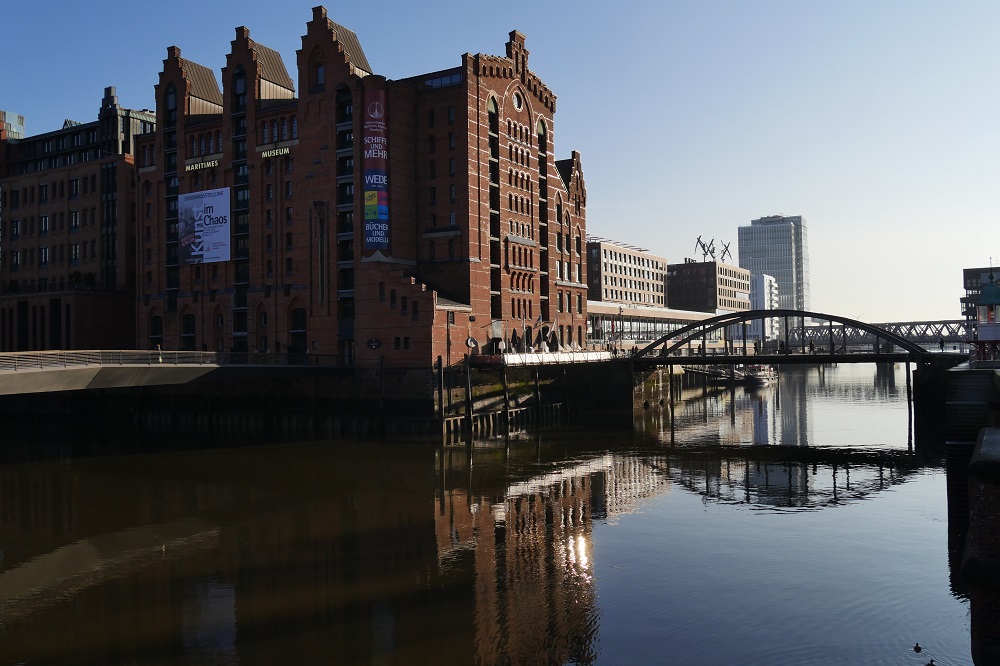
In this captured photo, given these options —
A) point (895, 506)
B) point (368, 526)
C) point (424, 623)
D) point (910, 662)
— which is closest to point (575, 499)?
point (368, 526)

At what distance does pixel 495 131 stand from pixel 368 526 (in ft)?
185

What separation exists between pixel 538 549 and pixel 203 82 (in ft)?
268

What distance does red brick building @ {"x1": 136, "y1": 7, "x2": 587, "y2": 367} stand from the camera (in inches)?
2972

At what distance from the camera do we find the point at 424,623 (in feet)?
79.7

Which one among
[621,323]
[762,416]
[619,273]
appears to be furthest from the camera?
[619,273]

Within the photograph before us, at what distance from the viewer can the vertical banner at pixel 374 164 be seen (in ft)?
247

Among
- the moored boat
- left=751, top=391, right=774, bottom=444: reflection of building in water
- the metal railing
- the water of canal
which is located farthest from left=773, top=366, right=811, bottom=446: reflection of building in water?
the metal railing

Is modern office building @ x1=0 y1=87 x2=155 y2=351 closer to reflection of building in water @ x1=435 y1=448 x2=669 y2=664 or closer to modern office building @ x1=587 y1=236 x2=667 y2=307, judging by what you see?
reflection of building in water @ x1=435 y1=448 x2=669 y2=664

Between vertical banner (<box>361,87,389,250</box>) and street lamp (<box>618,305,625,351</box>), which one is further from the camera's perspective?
street lamp (<box>618,305,625,351</box>)

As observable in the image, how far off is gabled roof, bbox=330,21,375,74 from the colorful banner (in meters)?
19.7

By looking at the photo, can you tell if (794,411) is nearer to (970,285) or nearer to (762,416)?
(762,416)

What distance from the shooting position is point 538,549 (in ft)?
108

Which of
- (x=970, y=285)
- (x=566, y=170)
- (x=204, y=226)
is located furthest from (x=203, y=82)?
(x=970, y=285)

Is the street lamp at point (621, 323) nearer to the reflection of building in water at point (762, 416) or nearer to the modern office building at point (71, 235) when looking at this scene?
the reflection of building in water at point (762, 416)
